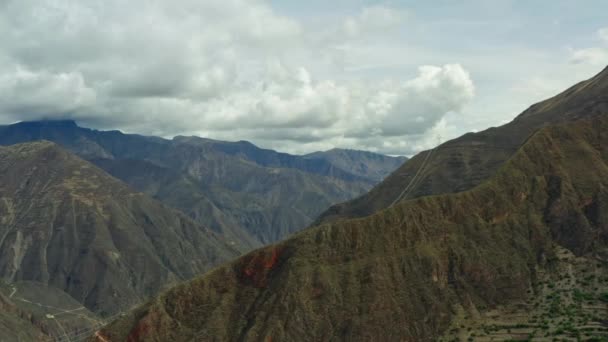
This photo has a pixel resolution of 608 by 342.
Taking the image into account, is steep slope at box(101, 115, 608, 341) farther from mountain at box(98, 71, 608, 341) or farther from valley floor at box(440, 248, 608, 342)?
valley floor at box(440, 248, 608, 342)

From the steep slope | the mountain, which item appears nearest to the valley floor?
the mountain

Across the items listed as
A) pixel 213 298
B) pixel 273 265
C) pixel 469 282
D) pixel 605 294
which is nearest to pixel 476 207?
pixel 469 282

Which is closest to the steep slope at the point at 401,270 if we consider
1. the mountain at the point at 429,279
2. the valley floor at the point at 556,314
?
the mountain at the point at 429,279

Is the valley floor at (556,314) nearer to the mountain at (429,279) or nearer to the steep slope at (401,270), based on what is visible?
the mountain at (429,279)

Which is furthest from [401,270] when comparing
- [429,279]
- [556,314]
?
[556,314]

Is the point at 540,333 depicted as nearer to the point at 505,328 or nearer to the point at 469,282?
the point at 505,328
